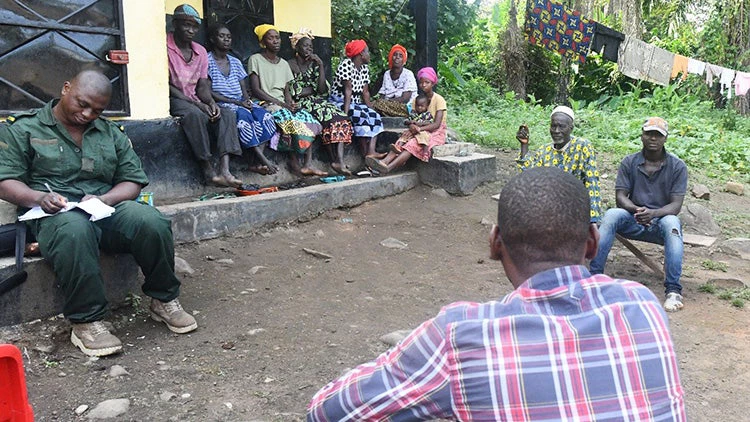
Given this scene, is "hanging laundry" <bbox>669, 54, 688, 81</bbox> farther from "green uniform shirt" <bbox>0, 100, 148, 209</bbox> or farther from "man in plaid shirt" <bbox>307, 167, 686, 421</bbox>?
"man in plaid shirt" <bbox>307, 167, 686, 421</bbox>

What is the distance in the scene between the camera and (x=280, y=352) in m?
3.40

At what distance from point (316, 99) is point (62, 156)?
3639mm

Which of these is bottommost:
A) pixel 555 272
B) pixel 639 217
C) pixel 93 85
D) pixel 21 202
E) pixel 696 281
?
pixel 696 281

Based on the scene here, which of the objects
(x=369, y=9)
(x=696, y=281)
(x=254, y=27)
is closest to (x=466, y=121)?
(x=369, y=9)

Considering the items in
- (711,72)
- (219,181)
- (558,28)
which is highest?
(558,28)

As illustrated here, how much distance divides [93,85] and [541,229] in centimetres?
290

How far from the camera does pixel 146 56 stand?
484 cm

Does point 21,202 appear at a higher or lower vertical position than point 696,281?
higher

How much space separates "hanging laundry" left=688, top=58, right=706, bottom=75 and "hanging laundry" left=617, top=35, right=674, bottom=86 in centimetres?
40

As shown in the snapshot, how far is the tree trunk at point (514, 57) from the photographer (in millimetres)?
15295

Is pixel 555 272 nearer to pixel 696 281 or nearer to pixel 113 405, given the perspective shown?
pixel 113 405

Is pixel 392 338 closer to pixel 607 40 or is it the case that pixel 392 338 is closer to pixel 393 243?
pixel 393 243

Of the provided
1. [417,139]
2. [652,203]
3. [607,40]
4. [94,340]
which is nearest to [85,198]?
[94,340]

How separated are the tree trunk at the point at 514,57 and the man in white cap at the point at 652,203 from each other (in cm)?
1102
